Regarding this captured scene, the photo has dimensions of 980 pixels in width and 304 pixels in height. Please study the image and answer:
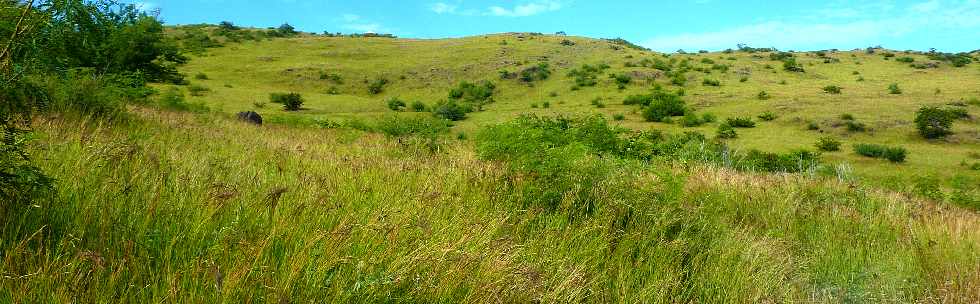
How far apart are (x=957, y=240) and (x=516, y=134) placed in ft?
14.8

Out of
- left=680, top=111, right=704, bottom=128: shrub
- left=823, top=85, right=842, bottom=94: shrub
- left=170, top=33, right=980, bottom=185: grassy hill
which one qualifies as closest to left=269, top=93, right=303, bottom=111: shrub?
left=170, top=33, right=980, bottom=185: grassy hill

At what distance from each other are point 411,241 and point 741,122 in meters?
31.6

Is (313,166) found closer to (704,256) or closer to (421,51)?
(704,256)

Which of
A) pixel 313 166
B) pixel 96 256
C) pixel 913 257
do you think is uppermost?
pixel 96 256

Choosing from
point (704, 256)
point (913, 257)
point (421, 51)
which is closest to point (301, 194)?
point (704, 256)

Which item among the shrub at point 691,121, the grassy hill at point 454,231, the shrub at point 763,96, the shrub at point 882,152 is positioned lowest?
the shrub at point 882,152

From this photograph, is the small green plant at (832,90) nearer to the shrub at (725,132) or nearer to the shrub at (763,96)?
the shrub at (763,96)

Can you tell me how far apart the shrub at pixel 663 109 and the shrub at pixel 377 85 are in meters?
24.3

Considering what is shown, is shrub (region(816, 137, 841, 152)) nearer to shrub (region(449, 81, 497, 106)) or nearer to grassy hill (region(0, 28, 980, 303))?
grassy hill (region(0, 28, 980, 303))

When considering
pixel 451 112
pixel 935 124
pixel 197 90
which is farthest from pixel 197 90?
pixel 935 124

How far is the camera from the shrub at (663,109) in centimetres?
3488

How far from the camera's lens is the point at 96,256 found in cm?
221

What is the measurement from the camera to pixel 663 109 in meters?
35.4

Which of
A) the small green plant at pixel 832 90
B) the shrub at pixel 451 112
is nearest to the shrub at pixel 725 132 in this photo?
the shrub at pixel 451 112
